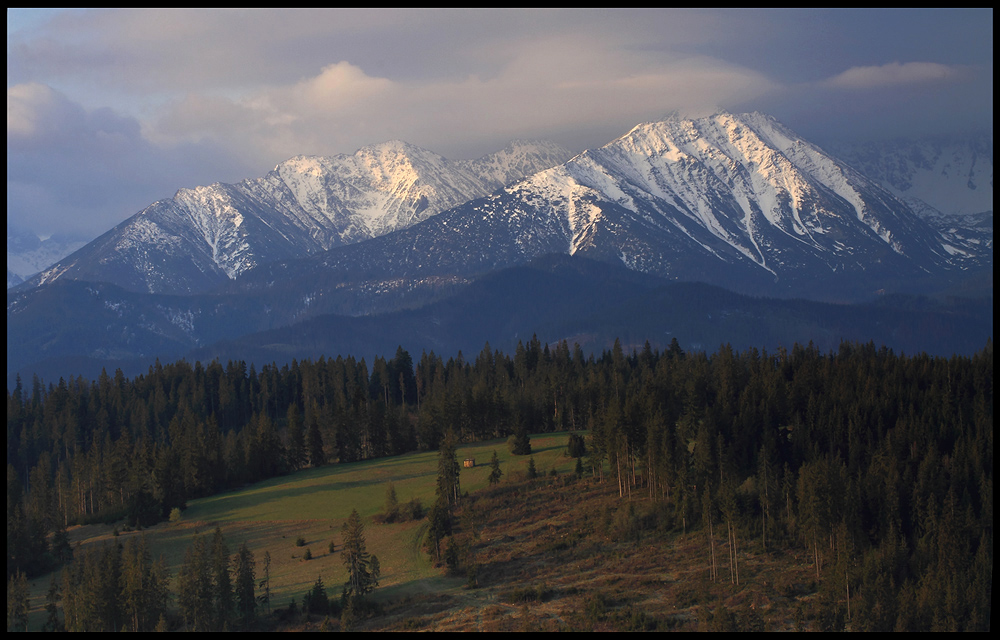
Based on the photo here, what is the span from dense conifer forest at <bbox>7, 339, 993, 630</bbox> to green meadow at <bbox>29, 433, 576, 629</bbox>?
4.62 meters

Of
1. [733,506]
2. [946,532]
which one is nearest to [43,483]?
[733,506]

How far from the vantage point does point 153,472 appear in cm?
12712

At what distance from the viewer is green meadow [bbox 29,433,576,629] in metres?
93.4

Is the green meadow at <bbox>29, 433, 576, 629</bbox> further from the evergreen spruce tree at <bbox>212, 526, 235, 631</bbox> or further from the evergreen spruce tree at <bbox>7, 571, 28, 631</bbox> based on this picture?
the evergreen spruce tree at <bbox>212, 526, 235, 631</bbox>

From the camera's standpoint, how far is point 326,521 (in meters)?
112

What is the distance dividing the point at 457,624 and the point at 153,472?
2492 inches

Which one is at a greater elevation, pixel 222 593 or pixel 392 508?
pixel 392 508

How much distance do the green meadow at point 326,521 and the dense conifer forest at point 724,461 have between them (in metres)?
4.62

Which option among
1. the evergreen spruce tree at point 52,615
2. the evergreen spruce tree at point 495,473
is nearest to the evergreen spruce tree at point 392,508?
the evergreen spruce tree at point 495,473

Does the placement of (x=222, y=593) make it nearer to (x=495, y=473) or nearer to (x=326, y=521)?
(x=326, y=521)

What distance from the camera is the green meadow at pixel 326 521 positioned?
9344 cm

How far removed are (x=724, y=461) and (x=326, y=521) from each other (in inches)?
1843

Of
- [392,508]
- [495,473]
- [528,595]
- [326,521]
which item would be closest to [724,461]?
[495,473]

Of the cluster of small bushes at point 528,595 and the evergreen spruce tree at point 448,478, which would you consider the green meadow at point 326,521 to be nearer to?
the evergreen spruce tree at point 448,478
